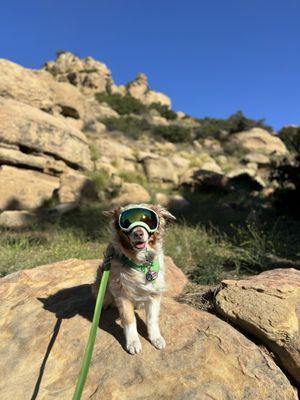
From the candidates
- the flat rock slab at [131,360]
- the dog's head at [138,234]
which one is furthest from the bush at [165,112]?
the dog's head at [138,234]

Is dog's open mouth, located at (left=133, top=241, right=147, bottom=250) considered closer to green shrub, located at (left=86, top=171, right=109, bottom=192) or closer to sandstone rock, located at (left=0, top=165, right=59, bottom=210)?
sandstone rock, located at (left=0, top=165, right=59, bottom=210)

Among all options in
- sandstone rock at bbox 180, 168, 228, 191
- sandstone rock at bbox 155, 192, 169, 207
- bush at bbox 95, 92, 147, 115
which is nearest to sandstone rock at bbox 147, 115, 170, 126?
bush at bbox 95, 92, 147, 115

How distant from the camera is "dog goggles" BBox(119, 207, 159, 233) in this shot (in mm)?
2449

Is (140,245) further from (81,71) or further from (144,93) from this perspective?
(144,93)

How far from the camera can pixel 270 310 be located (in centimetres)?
311

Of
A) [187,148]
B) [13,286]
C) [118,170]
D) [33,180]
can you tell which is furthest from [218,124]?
[13,286]

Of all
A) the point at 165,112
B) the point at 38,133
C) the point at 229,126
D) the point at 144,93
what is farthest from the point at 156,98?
the point at 38,133

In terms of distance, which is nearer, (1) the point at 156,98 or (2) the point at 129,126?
(2) the point at 129,126

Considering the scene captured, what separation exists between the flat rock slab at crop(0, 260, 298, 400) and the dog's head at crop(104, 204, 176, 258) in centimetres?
82

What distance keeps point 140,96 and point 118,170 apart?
35401mm

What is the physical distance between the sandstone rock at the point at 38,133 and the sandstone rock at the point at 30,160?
0.20 metres

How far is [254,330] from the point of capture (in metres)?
3.13

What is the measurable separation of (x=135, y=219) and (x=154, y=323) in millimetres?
918

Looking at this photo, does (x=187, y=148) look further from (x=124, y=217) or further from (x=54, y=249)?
(x=124, y=217)
